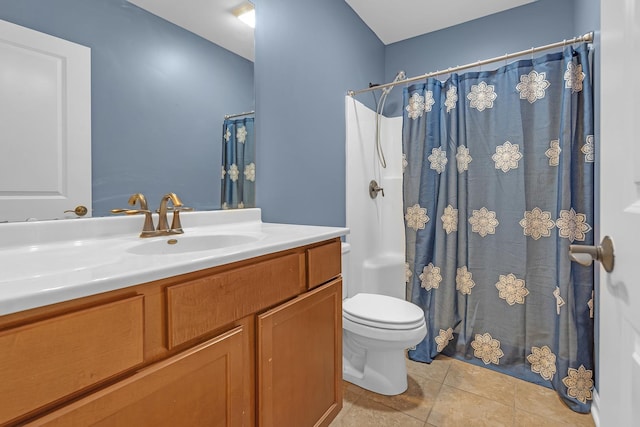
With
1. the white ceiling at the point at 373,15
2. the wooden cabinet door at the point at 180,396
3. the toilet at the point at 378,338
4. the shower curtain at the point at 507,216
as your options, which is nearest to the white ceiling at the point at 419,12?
the white ceiling at the point at 373,15

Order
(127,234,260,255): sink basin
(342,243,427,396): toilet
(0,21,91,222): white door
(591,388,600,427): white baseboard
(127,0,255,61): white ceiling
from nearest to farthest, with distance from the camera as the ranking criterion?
(0,21,91,222): white door
(127,234,260,255): sink basin
(127,0,255,61): white ceiling
(591,388,600,427): white baseboard
(342,243,427,396): toilet

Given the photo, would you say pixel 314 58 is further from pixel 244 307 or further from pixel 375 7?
pixel 244 307

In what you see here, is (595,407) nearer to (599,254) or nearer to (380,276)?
(380,276)

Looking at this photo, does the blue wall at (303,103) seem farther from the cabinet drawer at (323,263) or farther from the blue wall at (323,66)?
the cabinet drawer at (323,263)

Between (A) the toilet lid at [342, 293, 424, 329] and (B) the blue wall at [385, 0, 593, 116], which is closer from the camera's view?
(A) the toilet lid at [342, 293, 424, 329]

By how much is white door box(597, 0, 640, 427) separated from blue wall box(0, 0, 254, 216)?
1.30m

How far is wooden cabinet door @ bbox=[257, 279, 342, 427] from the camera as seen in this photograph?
908 mm

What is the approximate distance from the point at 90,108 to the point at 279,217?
0.91 m

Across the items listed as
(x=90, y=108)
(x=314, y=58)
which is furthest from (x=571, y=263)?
(x=90, y=108)

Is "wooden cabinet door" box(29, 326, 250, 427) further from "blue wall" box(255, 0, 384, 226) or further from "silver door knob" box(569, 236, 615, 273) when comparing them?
"blue wall" box(255, 0, 384, 226)

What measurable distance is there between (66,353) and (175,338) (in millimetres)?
193

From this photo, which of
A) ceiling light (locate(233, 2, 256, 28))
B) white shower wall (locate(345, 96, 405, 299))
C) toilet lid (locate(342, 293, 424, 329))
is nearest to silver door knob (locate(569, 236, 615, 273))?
toilet lid (locate(342, 293, 424, 329))

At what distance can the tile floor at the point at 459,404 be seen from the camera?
1.46m

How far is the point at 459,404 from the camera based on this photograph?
1574mm
